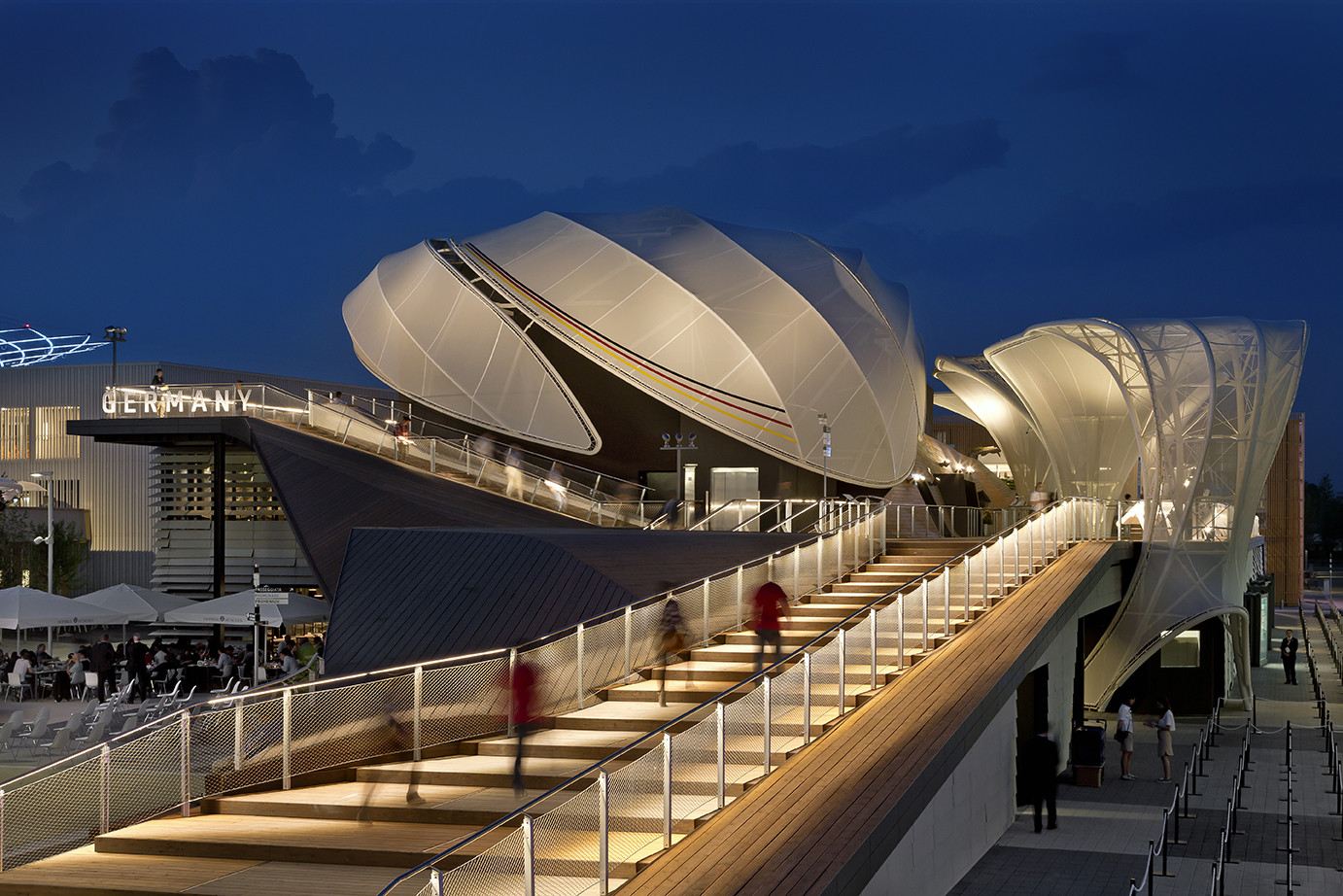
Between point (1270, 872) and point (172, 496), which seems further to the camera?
point (172, 496)

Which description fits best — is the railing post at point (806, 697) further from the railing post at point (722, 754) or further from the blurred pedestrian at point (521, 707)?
the blurred pedestrian at point (521, 707)

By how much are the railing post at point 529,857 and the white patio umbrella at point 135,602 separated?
69.5ft

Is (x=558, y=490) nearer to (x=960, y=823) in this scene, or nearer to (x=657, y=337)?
(x=657, y=337)

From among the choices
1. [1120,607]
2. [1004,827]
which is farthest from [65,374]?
[1004,827]

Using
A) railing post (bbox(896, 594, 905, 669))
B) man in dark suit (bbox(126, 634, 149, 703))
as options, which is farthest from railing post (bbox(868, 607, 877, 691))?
man in dark suit (bbox(126, 634, 149, 703))

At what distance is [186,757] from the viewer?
11031 mm

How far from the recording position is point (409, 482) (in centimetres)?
2561

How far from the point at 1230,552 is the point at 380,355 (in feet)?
72.5

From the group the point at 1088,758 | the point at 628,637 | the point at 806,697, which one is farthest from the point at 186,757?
the point at 1088,758

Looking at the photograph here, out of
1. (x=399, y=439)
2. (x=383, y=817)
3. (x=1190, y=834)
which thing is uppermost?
(x=399, y=439)

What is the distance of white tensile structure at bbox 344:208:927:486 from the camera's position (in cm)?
3152

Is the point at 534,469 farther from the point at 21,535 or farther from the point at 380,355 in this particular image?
the point at 21,535

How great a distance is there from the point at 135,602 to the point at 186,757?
17.3 meters

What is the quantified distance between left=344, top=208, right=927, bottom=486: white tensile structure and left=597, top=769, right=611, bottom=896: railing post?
22925mm
